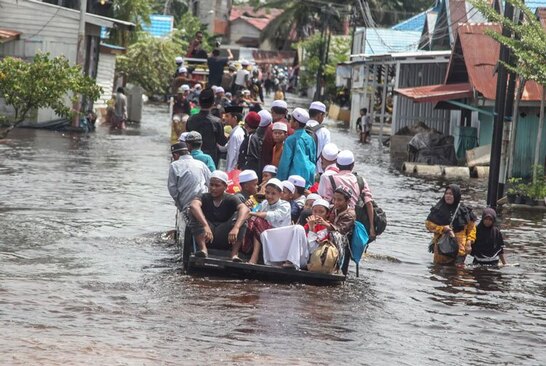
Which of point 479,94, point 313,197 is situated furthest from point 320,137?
point 479,94

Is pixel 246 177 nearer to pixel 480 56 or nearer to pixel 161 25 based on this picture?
pixel 480 56

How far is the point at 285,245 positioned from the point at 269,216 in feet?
1.28

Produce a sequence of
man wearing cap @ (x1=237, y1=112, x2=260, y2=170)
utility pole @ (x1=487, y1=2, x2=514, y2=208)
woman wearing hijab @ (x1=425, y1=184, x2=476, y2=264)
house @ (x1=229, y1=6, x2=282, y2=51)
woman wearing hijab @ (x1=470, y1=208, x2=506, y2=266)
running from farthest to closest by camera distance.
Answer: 1. house @ (x1=229, y1=6, x2=282, y2=51)
2. utility pole @ (x1=487, y1=2, x2=514, y2=208)
3. man wearing cap @ (x1=237, y1=112, x2=260, y2=170)
4. woman wearing hijab @ (x1=470, y1=208, x2=506, y2=266)
5. woman wearing hijab @ (x1=425, y1=184, x2=476, y2=264)

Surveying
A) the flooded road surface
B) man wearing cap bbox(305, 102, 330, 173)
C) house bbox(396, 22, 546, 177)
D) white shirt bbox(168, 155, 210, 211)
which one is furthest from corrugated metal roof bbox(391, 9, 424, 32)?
white shirt bbox(168, 155, 210, 211)

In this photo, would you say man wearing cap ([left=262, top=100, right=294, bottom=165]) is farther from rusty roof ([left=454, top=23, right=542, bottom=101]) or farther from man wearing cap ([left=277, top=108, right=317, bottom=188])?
rusty roof ([left=454, top=23, right=542, bottom=101])

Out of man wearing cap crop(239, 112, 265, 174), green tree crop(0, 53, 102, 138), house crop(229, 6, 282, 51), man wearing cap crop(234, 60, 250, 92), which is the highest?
house crop(229, 6, 282, 51)

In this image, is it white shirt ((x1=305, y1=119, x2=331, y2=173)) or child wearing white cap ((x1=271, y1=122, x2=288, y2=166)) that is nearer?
child wearing white cap ((x1=271, y1=122, x2=288, y2=166))

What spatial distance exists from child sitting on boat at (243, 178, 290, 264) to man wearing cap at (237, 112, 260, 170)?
10.1 feet

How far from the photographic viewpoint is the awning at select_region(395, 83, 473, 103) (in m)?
32.7

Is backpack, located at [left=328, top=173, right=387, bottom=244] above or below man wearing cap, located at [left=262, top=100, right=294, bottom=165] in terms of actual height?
below

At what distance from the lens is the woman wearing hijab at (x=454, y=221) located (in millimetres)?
15555

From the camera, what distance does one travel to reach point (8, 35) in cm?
3394

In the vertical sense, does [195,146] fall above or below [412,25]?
below

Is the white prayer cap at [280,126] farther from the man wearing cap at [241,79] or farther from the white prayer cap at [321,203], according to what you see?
the man wearing cap at [241,79]
